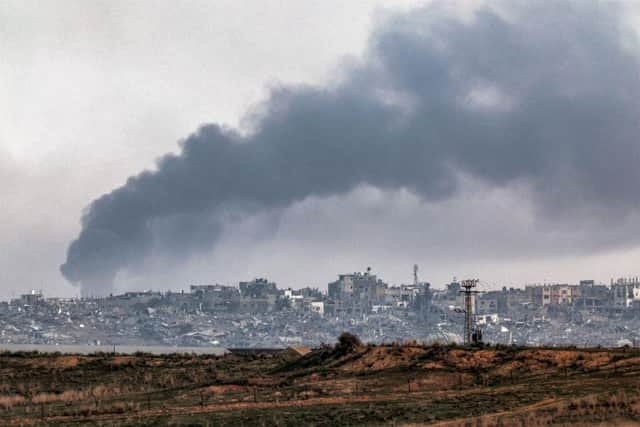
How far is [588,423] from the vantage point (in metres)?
57.7

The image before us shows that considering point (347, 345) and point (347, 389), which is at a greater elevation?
point (347, 345)

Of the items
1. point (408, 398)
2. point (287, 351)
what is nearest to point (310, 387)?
point (408, 398)

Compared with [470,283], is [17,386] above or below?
below

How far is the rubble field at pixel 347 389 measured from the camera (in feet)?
209

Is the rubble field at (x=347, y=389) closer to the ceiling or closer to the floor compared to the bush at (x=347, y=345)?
closer to the floor

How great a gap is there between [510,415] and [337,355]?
3944cm

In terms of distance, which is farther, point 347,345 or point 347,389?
point 347,345

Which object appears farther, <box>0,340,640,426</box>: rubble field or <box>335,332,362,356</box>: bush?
<box>335,332,362,356</box>: bush

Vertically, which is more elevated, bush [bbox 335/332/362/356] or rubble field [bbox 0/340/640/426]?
bush [bbox 335/332/362/356]

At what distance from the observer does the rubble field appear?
209 feet

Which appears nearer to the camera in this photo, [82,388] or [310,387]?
[310,387]

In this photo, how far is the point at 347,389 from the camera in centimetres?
7838

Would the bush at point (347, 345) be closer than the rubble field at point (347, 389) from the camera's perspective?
No

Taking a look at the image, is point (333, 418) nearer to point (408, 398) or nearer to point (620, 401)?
point (408, 398)
